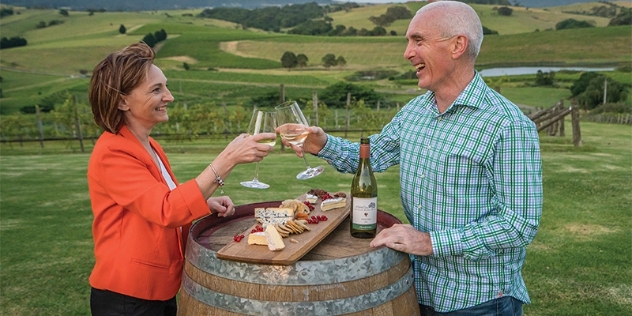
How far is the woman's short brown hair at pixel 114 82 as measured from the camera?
2.57 m

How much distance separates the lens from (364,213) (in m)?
2.42

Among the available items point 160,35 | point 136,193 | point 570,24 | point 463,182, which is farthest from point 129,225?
point 570,24

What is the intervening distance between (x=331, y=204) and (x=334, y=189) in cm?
860

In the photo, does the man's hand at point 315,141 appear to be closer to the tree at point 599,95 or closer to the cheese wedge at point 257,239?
the cheese wedge at point 257,239

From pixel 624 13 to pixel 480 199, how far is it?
309 feet

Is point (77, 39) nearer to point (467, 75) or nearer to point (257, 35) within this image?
point (257, 35)

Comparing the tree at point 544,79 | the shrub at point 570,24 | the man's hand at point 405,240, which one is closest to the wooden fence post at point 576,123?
the man's hand at point 405,240

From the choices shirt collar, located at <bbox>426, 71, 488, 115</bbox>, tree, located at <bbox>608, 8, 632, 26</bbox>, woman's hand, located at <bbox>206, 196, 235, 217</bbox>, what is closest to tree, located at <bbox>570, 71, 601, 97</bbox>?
tree, located at <bbox>608, 8, 632, 26</bbox>

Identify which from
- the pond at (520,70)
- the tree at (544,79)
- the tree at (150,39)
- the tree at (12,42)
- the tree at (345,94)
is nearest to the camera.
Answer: the tree at (345,94)

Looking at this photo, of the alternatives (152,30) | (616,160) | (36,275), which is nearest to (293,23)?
(152,30)

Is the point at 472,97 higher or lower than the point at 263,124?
higher

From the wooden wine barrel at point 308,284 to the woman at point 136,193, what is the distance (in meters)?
0.24

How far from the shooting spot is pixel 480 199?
2.46 meters

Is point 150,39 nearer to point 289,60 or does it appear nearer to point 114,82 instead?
point 289,60
